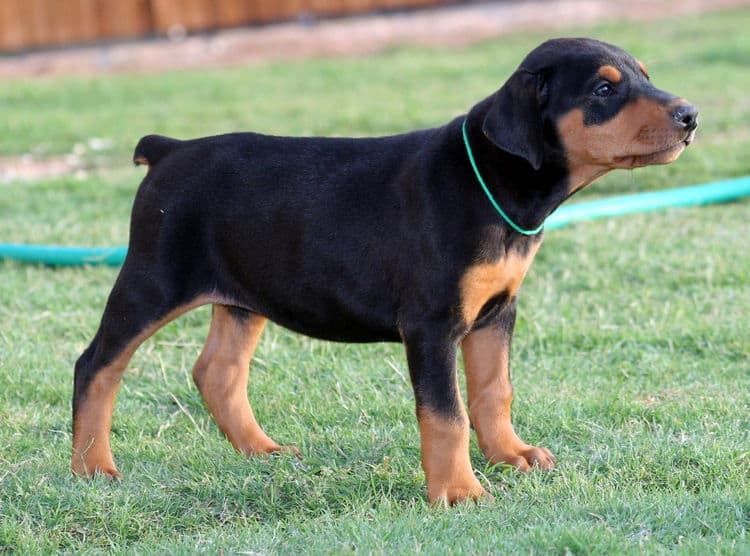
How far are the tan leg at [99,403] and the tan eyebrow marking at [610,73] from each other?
1.81 m

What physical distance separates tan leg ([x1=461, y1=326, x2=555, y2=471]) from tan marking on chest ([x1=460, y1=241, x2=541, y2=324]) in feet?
1.44

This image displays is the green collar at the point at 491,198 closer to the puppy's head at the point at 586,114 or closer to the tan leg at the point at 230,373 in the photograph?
the puppy's head at the point at 586,114

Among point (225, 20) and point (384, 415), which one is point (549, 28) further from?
point (384, 415)

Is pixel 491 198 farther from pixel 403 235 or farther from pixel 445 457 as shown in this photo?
pixel 445 457

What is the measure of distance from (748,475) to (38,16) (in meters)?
14.0

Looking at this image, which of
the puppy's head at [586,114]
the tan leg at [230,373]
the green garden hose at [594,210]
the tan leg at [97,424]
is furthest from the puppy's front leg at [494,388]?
the green garden hose at [594,210]

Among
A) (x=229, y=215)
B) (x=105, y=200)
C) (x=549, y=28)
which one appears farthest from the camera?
(x=549, y=28)

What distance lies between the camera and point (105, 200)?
948cm

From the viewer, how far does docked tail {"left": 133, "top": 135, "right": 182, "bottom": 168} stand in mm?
5098

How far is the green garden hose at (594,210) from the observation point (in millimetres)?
7605

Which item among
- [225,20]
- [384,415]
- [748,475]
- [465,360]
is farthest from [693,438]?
[225,20]

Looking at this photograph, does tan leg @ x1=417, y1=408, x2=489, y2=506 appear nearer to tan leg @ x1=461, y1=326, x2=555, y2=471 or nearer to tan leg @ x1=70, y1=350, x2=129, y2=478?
tan leg @ x1=461, y1=326, x2=555, y2=471

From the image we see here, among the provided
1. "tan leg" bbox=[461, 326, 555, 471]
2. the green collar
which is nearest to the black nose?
the green collar

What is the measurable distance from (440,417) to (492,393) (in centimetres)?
61
